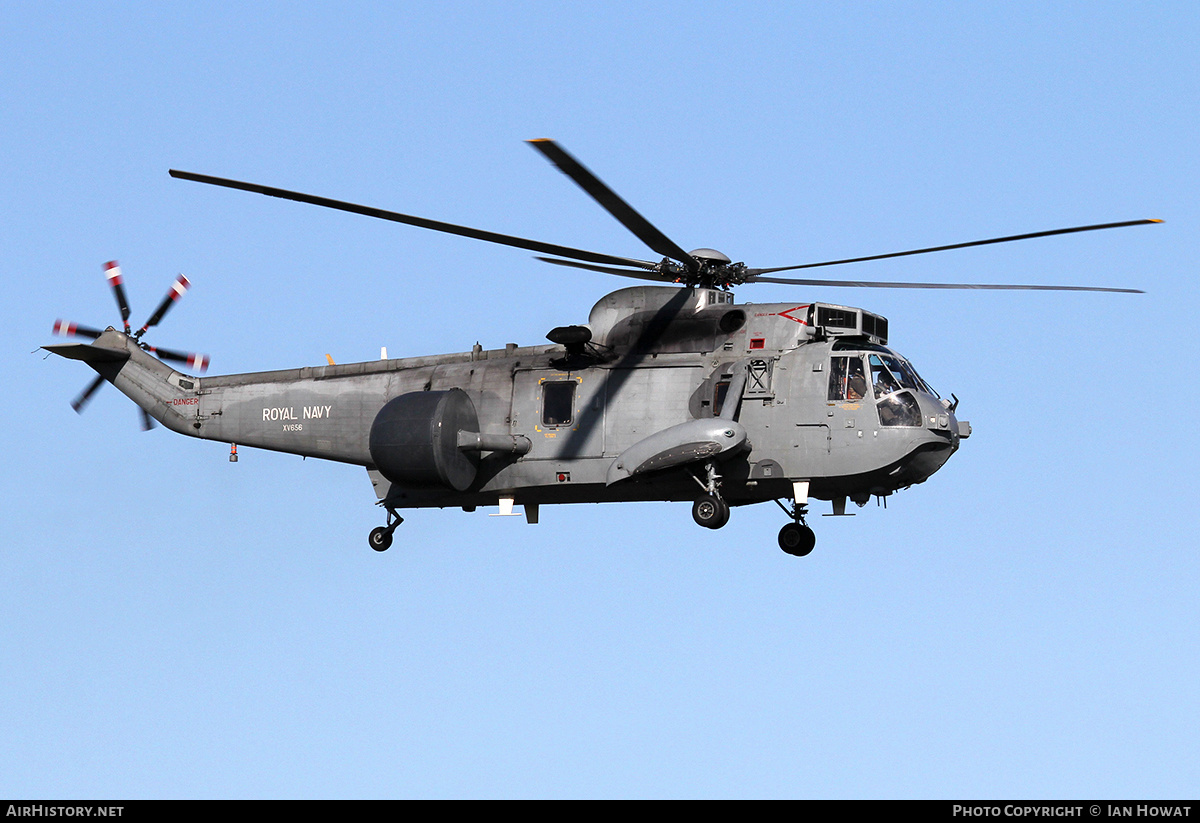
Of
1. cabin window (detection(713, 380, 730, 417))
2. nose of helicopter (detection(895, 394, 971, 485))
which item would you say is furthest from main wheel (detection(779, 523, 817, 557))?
cabin window (detection(713, 380, 730, 417))

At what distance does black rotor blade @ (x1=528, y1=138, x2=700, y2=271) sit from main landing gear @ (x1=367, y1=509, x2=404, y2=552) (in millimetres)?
6914

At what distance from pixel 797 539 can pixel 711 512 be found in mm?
2023

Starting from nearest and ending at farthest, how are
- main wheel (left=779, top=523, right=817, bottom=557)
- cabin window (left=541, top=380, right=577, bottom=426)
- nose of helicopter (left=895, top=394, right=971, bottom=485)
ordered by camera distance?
nose of helicopter (left=895, top=394, right=971, bottom=485)
main wheel (left=779, top=523, right=817, bottom=557)
cabin window (left=541, top=380, right=577, bottom=426)

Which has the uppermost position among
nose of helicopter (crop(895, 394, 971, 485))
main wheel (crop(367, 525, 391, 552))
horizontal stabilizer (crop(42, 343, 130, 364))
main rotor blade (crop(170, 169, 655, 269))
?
main rotor blade (crop(170, 169, 655, 269))

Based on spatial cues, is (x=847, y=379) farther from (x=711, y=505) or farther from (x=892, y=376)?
(x=711, y=505)

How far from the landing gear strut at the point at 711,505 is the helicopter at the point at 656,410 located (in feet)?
0.10

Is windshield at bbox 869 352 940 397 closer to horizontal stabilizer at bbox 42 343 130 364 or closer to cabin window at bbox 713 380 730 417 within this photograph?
cabin window at bbox 713 380 730 417

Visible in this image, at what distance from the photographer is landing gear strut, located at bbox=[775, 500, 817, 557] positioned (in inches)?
1013

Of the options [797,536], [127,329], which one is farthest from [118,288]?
[797,536]

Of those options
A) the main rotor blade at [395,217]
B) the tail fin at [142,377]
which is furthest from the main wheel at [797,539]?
the tail fin at [142,377]

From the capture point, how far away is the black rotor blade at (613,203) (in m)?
18.9

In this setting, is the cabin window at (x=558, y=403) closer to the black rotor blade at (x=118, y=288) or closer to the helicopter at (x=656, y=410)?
the helicopter at (x=656, y=410)
